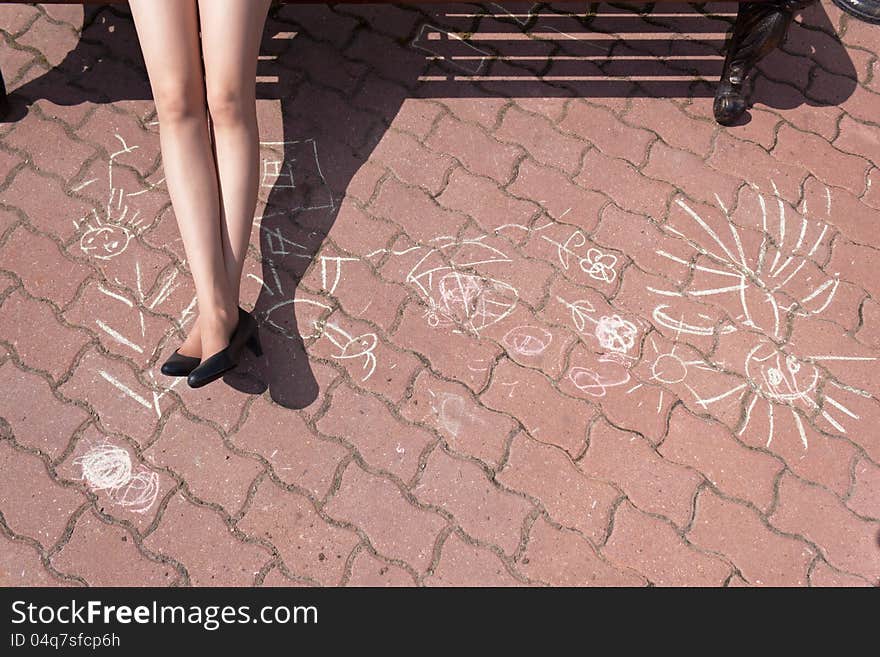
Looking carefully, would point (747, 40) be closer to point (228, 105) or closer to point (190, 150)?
point (228, 105)

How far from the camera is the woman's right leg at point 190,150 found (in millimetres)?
2117

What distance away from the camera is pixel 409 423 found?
7.73ft

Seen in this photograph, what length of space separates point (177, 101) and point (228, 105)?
0.48 feet

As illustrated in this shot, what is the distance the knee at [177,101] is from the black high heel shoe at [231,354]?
0.62 meters

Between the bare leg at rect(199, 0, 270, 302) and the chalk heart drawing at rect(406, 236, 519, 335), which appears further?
the chalk heart drawing at rect(406, 236, 519, 335)

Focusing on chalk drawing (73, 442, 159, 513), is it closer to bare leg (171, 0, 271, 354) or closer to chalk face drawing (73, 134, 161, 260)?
bare leg (171, 0, 271, 354)

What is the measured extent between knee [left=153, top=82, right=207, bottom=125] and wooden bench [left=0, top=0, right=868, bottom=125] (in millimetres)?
577

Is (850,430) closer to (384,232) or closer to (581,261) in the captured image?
(581,261)

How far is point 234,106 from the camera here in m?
2.22

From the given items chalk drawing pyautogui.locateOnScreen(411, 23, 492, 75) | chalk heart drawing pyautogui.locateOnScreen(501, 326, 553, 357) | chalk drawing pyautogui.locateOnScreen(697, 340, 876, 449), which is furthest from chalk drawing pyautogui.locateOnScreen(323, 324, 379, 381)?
chalk drawing pyautogui.locateOnScreen(411, 23, 492, 75)

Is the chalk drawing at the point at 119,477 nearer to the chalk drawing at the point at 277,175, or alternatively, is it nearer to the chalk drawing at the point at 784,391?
the chalk drawing at the point at 277,175

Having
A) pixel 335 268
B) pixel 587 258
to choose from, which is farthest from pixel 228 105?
pixel 587 258

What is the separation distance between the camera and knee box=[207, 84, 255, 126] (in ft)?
7.22

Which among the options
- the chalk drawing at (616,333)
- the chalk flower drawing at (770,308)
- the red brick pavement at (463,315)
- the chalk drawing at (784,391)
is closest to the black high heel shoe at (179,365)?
the red brick pavement at (463,315)
